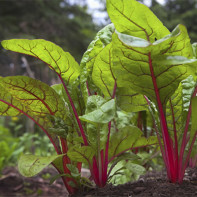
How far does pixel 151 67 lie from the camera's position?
36.9 inches

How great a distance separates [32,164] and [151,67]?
614 mm

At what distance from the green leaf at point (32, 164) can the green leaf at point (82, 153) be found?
80 mm

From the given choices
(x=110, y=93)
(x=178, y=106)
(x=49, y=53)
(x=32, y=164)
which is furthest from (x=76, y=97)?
(x=178, y=106)

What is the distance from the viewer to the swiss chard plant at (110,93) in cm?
90

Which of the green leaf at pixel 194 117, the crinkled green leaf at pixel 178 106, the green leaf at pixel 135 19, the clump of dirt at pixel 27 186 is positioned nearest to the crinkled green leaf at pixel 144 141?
the crinkled green leaf at pixel 178 106

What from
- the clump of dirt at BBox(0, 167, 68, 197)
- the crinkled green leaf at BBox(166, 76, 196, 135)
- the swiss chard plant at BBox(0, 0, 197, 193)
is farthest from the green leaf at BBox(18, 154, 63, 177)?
the clump of dirt at BBox(0, 167, 68, 197)

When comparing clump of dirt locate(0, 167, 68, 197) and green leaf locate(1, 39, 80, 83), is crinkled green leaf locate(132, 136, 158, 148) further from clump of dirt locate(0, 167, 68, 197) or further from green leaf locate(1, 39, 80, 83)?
clump of dirt locate(0, 167, 68, 197)

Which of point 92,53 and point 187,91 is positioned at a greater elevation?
point 92,53

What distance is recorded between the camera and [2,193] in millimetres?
2410

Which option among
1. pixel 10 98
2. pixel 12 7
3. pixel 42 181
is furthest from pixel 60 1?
pixel 10 98

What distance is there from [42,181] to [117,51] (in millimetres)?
2275

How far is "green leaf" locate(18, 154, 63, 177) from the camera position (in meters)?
0.93

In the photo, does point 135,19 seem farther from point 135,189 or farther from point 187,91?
point 135,189

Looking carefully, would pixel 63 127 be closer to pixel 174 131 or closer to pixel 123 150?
pixel 123 150
